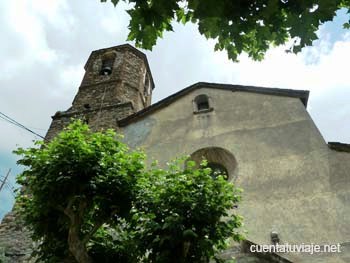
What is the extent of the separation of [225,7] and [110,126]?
30.9 ft

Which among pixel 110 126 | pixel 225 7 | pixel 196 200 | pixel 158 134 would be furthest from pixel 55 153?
pixel 110 126

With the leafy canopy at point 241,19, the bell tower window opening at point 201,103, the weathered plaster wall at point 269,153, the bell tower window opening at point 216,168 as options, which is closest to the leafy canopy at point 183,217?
the weathered plaster wall at point 269,153

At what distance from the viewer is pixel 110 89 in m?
14.4

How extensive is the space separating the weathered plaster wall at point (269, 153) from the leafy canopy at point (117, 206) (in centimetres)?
208

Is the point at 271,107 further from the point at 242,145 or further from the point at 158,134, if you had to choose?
the point at 158,134

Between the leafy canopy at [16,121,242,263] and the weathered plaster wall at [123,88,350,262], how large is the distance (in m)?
2.08

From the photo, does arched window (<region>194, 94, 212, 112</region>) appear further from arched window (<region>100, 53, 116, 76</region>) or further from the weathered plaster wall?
arched window (<region>100, 53, 116, 76</region>)

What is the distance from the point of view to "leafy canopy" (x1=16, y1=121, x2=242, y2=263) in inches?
218

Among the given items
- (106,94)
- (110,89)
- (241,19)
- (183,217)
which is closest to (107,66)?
(110,89)

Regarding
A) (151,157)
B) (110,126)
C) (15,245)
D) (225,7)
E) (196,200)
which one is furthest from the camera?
(110,126)

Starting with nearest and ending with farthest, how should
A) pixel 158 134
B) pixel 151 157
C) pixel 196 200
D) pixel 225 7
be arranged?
pixel 225 7 → pixel 196 200 → pixel 151 157 → pixel 158 134

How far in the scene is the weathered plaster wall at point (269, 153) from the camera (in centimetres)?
723

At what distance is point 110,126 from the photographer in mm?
12164

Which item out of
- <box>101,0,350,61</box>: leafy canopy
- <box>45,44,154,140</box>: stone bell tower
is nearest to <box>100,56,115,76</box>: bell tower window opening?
<box>45,44,154,140</box>: stone bell tower
